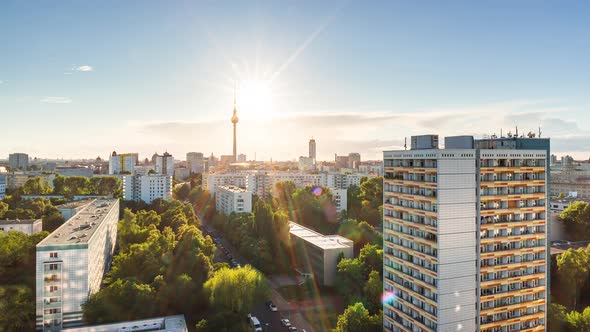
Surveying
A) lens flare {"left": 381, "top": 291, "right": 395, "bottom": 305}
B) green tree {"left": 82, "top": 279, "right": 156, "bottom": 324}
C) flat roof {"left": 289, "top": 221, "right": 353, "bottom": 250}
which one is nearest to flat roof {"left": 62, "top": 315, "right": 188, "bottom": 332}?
green tree {"left": 82, "top": 279, "right": 156, "bottom": 324}

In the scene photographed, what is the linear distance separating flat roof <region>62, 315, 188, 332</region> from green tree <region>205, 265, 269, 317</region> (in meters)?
3.04

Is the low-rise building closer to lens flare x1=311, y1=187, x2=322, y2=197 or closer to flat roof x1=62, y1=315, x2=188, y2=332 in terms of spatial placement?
flat roof x1=62, y1=315, x2=188, y2=332

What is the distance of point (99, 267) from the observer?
35.8m

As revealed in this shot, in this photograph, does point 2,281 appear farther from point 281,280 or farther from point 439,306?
point 439,306

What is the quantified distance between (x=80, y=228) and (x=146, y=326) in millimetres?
12322

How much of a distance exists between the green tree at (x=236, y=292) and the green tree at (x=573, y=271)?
2488cm

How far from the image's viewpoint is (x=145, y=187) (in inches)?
2943

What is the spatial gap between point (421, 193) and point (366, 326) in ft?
30.4

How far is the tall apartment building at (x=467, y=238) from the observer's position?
22.2m

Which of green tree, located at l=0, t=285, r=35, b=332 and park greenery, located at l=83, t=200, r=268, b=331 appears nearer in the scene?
green tree, located at l=0, t=285, r=35, b=332

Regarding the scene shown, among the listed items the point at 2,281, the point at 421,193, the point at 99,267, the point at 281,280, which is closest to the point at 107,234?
the point at 99,267

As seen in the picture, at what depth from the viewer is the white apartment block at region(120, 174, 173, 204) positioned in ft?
245

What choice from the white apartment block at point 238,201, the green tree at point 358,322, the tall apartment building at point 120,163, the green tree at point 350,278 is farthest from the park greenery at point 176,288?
the tall apartment building at point 120,163

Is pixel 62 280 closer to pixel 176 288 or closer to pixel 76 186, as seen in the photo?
pixel 176 288
